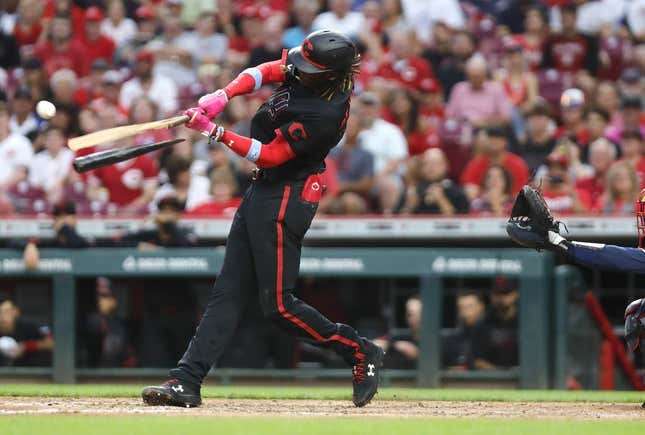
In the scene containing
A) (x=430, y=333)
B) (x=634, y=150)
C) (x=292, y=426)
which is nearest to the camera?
(x=292, y=426)

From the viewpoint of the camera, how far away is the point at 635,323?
674cm

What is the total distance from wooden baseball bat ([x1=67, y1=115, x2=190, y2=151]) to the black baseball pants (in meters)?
0.53

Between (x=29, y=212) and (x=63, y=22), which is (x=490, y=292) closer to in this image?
(x=29, y=212)

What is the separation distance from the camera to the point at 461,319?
960 cm

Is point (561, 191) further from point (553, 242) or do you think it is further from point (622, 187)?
point (553, 242)

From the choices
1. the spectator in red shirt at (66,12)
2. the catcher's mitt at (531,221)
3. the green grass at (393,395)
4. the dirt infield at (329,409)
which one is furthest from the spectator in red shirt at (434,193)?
the spectator in red shirt at (66,12)

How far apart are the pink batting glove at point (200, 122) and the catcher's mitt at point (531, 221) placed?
1.54m

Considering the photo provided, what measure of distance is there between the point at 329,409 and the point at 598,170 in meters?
5.02

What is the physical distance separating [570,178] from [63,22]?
626 cm

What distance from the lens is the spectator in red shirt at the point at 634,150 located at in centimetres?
1070

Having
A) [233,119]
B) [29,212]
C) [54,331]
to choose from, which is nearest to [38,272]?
[54,331]

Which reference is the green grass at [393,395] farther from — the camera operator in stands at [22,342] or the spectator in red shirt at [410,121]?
the spectator in red shirt at [410,121]

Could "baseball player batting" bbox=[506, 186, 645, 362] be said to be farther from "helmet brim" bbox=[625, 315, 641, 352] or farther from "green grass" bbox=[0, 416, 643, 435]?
"green grass" bbox=[0, 416, 643, 435]

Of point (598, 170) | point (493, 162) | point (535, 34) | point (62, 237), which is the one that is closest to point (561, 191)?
point (598, 170)
